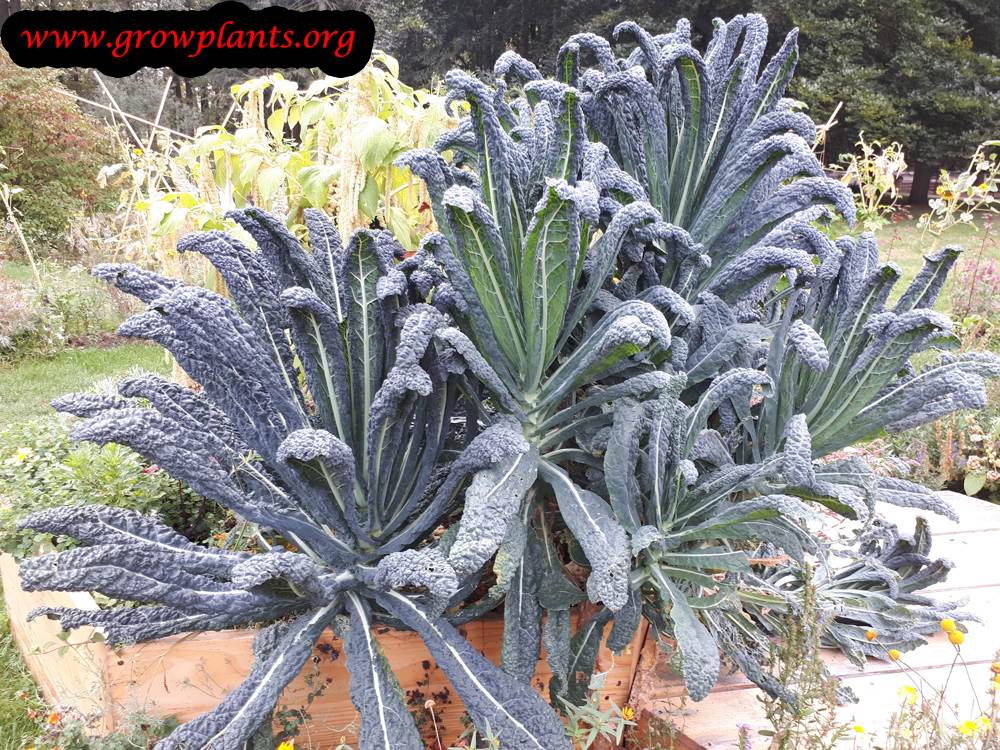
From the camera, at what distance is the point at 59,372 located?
5336 millimetres

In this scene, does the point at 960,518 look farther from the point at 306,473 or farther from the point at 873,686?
the point at 306,473

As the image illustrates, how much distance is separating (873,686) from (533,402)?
1149mm

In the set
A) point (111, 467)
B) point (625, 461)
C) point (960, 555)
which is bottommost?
point (960, 555)

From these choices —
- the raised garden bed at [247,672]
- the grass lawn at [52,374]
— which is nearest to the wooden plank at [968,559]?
the raised garden bed at [247,672]

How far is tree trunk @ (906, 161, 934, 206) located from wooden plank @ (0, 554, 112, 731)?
15658mm

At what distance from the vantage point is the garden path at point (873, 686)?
5.27ft

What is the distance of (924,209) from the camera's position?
14.7 metres

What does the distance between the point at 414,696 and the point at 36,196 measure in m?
9.81

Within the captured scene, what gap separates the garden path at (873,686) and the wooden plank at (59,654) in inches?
46.0

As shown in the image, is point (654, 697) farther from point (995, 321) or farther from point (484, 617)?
point (995, 321)

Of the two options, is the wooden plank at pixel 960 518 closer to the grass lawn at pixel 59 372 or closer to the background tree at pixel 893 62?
the grass lawn at pixel 59 372

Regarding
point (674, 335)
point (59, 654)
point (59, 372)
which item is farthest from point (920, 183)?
point (59, 654)

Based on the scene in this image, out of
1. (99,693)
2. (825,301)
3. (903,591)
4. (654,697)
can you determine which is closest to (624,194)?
(825,301)

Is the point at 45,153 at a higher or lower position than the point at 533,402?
higher
